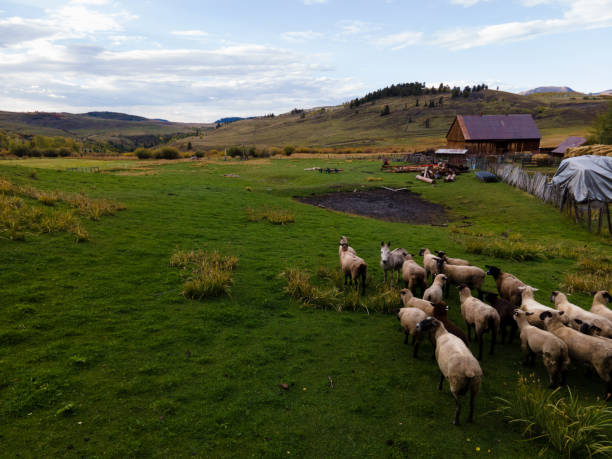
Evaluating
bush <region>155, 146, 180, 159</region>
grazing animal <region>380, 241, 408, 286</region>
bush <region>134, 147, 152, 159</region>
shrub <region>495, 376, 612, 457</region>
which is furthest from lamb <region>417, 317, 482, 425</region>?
bush <region>134, 147, 152, 159</region>

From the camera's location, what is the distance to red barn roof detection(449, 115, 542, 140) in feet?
204

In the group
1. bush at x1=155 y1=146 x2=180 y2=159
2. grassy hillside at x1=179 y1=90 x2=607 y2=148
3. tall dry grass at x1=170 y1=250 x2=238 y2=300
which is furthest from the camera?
grassy hillside at x1=179 y1=90 x2=607 y2=148

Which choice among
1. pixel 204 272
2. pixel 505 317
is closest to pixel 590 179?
pixel 505 317

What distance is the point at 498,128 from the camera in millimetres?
63281

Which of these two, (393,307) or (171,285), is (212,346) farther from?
(393,307)

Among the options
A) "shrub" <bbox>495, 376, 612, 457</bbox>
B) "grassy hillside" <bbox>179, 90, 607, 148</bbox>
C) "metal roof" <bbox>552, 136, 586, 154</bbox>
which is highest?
"grassy hillside" <bbox>179, 90, 607, 148</bbox>

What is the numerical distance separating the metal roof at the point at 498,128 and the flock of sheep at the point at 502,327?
2397 inches

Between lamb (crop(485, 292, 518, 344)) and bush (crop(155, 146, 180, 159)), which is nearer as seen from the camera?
lamb (crop(485, 292, 518, 344))

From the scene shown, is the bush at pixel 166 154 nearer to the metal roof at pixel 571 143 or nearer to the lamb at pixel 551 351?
the metal roof at pixel 571 143

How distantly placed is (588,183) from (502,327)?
18547 mm

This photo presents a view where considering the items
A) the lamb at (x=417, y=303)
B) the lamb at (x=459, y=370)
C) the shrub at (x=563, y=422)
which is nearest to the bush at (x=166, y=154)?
the lamb at (x=417, y=303)

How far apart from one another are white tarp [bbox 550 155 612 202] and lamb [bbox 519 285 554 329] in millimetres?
16292

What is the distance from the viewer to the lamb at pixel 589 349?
6316 millimetres

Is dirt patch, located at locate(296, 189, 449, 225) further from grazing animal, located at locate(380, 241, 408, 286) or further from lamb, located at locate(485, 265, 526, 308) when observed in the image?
lamb, located at locate(485, 265, 526, 308)
